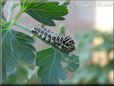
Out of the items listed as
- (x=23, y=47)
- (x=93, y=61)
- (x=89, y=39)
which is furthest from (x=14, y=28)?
(x=93, y=61)

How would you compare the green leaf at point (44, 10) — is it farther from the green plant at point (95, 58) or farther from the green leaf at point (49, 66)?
the green plant at point (95, 58)

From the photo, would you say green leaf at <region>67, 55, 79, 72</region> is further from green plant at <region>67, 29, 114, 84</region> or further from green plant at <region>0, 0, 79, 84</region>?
green plant at <region>67, 29, 114, 84</region>

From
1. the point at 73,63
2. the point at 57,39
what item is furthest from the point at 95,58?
the point at 57,39

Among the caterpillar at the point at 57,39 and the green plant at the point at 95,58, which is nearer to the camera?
the caterpillar at the point at 57,39

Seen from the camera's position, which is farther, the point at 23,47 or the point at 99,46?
the point at 99,46

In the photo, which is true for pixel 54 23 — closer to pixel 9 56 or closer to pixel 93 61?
pixel 9 56

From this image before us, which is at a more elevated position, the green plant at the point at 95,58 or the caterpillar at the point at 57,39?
the caterpillar at the point at 57,39

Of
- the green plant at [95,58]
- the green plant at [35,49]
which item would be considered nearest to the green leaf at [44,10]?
the green plant at [35,49]

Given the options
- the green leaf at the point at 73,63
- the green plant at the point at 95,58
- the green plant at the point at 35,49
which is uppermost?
the green plant at the point at 35,49

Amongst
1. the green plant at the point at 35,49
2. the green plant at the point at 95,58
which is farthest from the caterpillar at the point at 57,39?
the green plant at the point at 95,58
